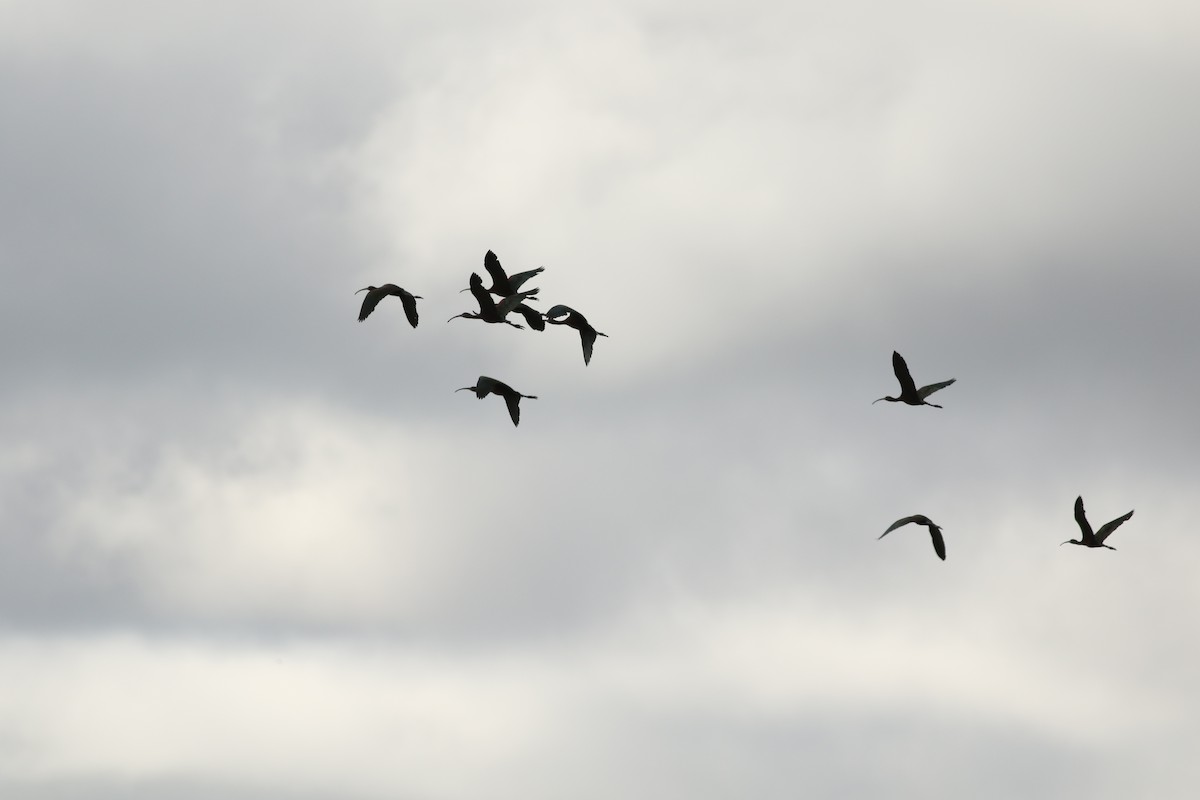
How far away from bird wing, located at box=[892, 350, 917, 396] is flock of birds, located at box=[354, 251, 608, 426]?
1274cm

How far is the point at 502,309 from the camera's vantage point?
59.6 m

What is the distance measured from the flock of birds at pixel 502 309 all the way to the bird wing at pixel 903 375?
12.7m

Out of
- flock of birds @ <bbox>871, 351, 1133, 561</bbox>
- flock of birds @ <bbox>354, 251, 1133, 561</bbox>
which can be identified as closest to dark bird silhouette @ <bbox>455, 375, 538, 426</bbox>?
flock of birds @ <bbox>354, 251, 1133, 561</bbox>

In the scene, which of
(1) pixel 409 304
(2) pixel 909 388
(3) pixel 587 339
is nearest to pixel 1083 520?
(2) pixel 909 388

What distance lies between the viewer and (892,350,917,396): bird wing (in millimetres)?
56906

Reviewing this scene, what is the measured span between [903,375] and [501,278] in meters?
18.1

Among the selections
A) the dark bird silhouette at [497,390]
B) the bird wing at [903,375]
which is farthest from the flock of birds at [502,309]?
the bird wing at [903,375]

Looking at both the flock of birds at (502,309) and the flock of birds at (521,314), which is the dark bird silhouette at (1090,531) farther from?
the flock of birds at (502,309)

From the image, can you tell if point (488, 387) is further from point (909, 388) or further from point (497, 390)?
point (909, 388)

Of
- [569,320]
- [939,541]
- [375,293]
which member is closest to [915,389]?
[939,541]

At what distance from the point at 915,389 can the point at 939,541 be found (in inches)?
272

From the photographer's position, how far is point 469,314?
212ft

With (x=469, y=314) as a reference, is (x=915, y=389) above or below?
below

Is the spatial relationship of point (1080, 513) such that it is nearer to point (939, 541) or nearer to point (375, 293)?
point (939, 541)
